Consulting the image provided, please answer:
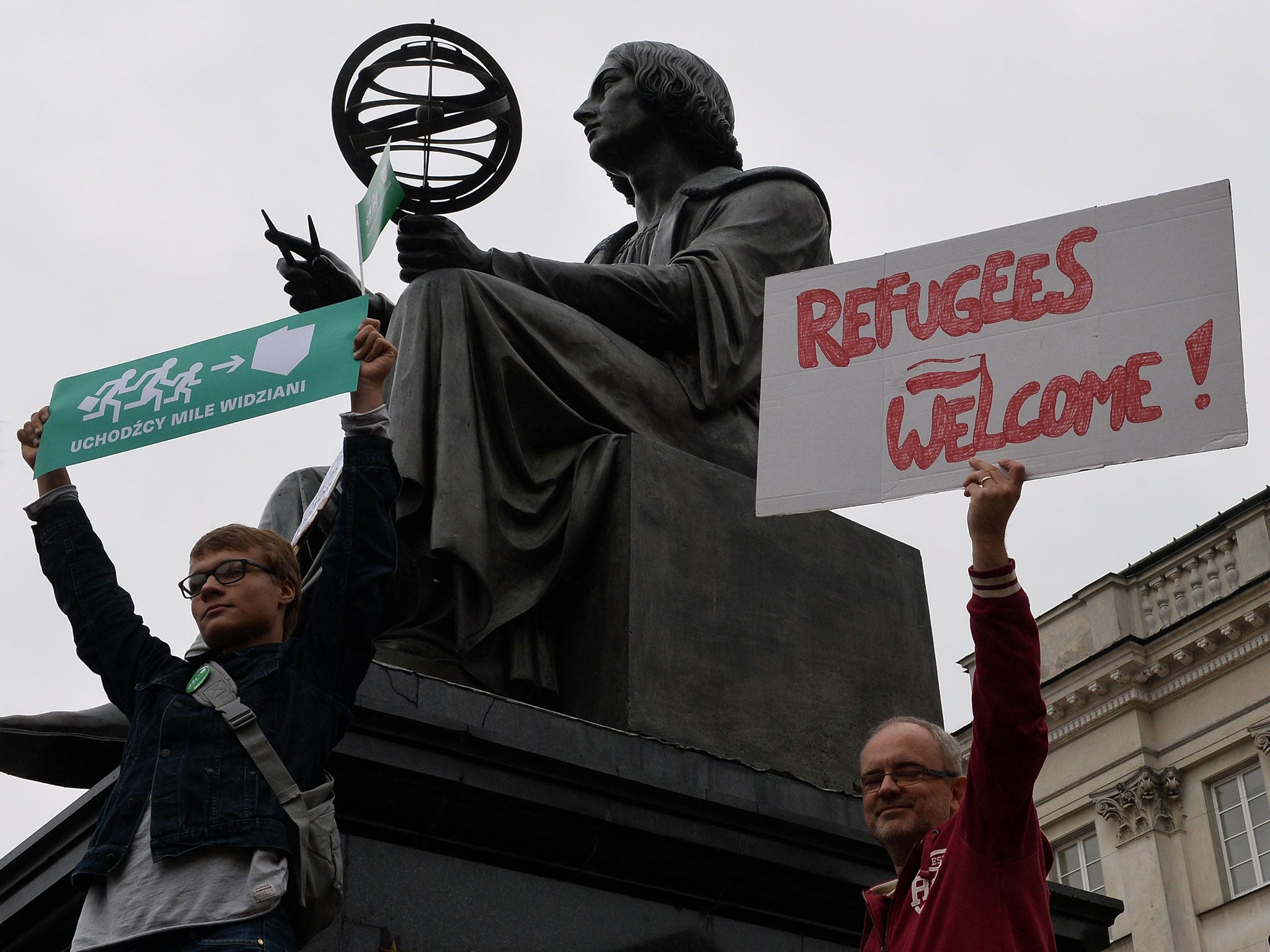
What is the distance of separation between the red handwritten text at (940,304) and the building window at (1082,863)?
2164 cm

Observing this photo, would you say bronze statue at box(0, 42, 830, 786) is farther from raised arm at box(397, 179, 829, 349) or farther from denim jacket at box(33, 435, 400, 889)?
denim jacket at box(33, 435, 400, 889)

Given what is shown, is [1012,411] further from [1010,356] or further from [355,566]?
[355,566]

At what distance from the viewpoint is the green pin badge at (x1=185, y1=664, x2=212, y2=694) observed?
3.59m

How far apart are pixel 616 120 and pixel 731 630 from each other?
8.10ft

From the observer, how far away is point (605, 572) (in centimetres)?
564

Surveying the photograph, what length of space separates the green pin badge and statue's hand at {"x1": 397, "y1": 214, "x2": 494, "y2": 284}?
2627 mm

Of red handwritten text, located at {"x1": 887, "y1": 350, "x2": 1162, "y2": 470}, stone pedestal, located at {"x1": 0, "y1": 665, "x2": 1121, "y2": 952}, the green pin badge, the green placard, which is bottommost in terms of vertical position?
the green pin badge

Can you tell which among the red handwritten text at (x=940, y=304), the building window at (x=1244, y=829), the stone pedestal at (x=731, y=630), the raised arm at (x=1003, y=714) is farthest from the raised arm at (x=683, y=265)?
the building window at (x=1244, y=829)

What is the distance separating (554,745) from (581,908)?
0.42m

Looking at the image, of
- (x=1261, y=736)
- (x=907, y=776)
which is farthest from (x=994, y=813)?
(x=1261, y=736)

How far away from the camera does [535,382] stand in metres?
5.95

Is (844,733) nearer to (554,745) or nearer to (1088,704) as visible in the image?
(554,745)

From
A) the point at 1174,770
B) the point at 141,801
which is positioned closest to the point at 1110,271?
the point at 141,801

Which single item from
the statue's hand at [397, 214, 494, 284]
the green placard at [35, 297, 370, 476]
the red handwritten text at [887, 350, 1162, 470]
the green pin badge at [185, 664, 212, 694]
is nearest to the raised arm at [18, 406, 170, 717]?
the green pin badge at [185, 664, 212, 694]
